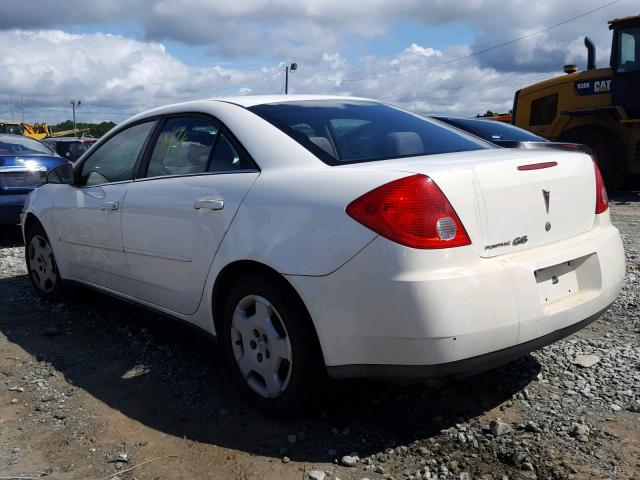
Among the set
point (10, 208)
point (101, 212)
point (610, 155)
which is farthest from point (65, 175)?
point (610, 155)

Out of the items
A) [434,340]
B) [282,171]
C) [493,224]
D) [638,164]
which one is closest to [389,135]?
[282,171]

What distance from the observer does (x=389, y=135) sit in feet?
11.1

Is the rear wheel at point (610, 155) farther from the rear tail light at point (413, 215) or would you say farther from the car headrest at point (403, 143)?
the rear tail light at point (413, 215)

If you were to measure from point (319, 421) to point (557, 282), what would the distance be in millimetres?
1260

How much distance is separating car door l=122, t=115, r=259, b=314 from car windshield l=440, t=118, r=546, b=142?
5041 millimetres

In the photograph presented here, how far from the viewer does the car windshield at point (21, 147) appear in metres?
8.75

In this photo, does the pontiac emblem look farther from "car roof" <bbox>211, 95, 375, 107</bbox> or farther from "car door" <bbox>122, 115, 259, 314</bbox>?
"car roof" <bbox>211, 95, 375, 107</bbox>

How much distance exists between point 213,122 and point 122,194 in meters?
0.89

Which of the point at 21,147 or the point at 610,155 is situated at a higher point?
the point at 21,147

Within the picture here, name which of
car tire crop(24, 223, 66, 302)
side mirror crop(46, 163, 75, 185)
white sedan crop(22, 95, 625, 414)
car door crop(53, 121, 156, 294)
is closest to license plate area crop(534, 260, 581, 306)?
white sedan crop(22, 95, 625, 414)

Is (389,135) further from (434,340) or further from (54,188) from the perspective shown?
(54,188)

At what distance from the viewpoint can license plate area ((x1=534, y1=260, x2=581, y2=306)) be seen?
273cm

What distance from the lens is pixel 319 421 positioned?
3.09m

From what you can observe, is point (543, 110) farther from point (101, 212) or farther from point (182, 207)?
point (182, 207)
